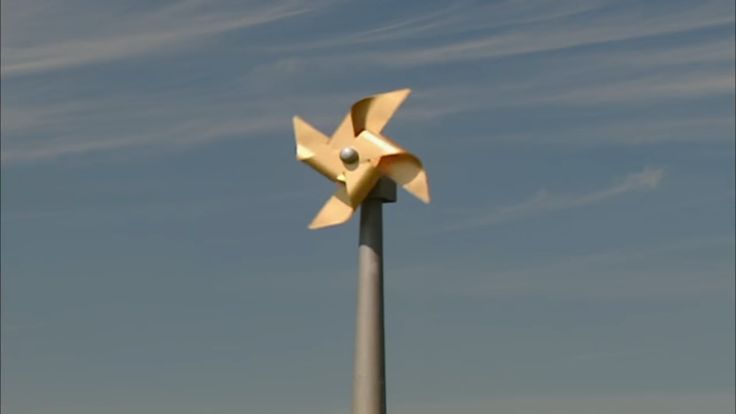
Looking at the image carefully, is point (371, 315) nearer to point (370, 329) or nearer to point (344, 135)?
point (370, 329)

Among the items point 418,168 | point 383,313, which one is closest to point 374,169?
point 418,168

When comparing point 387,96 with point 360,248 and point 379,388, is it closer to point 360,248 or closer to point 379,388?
point 360,248

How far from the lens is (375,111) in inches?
1981

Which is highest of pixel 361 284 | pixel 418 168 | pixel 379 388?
pixel 418 168

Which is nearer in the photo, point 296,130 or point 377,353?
point 377,353

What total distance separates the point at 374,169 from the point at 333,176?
1778 mm

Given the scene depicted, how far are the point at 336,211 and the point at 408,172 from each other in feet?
9.63

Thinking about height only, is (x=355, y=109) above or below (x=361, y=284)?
above

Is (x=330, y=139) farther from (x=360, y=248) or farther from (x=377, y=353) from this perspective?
(x=377, y=353)

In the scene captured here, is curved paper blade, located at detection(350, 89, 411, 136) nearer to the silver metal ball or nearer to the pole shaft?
the silver metal ball

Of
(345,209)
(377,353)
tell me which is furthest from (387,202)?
(377,353)

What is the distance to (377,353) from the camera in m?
48.6

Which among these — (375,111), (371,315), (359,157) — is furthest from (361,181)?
(371,315)

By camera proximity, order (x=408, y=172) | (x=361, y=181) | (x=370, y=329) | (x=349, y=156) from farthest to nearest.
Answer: (x=349, y=156)
(x=361, y=181)
(x=408, y=172)
(x=370, y=329)
